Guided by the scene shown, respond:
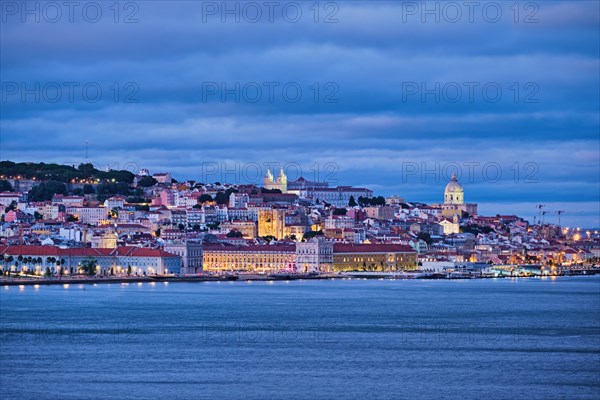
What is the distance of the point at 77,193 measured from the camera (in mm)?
65500


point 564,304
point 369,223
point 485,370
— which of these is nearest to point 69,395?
point 485,370

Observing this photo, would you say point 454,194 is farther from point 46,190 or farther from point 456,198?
point 46,190

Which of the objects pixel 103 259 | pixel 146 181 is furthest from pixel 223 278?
pixel 146 181

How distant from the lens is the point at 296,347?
62.6 ft

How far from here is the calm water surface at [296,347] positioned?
15234 millimetres

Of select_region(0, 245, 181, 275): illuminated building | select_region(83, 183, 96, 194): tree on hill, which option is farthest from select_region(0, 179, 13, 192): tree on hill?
select_region(0, 245, 181, 275): illuminated building

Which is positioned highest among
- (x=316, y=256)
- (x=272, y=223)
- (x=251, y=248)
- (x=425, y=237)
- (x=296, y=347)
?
(x=272, y=223)

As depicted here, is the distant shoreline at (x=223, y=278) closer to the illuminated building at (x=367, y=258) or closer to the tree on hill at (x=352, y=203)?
the illuminated building at (x=367, y=258)

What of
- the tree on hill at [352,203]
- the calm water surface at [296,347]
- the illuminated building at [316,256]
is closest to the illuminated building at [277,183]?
the tree on hill at [352,203]

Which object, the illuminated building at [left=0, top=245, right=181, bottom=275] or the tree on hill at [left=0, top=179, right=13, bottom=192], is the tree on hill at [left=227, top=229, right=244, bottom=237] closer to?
the illuminated building at [left=0, top=245, right=181, bottom=275]

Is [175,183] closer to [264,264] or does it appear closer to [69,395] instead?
[264,264]

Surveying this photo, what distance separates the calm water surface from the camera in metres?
15.2

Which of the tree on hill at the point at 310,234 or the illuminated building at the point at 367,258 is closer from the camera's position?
the illuminated building at the point at 367,258

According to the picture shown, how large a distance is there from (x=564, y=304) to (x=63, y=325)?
447 inches
